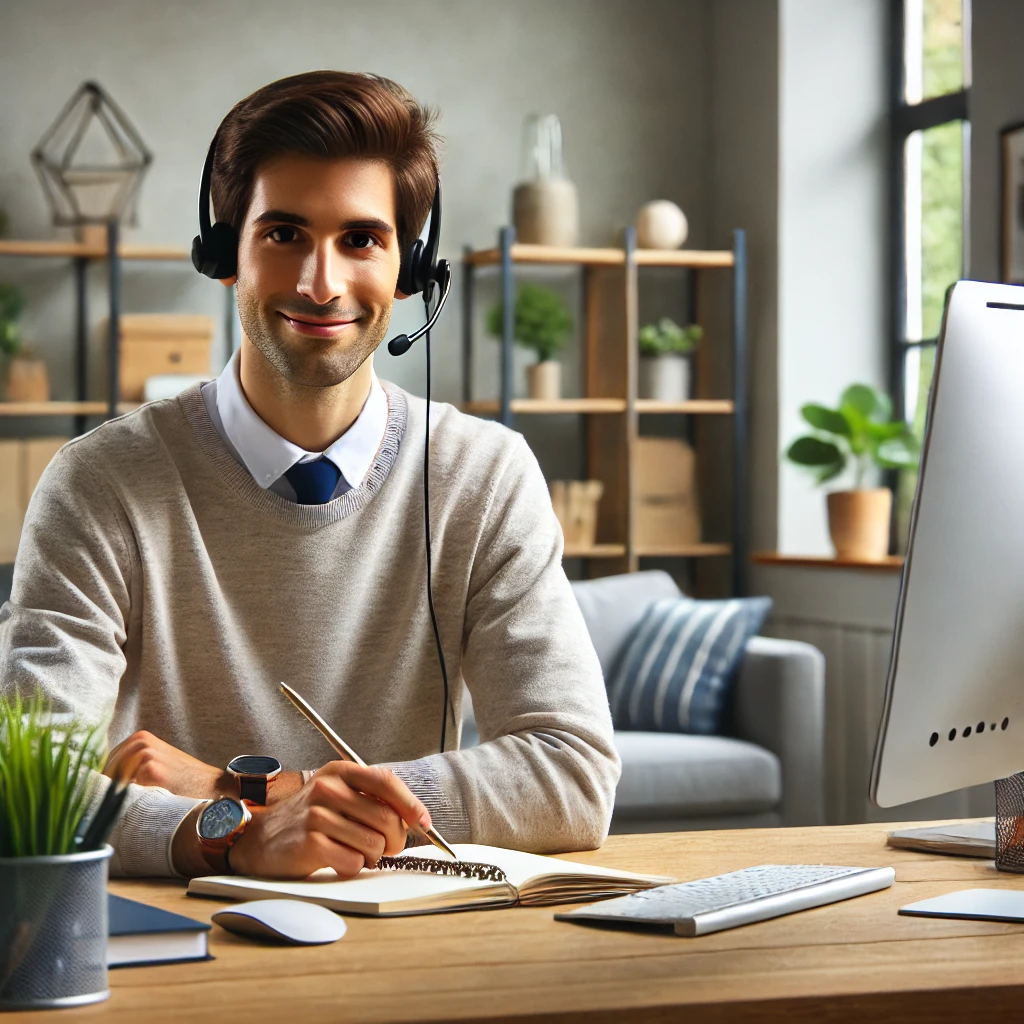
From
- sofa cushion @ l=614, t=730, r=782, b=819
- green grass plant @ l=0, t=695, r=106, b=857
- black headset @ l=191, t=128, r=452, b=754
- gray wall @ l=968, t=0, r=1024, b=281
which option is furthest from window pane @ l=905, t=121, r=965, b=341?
green grass plant @ l=0, t=695, r=106, b=857

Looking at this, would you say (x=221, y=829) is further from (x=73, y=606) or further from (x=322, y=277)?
(x=322, y=277)

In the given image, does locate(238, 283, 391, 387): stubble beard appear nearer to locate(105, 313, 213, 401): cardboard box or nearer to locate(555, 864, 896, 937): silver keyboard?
locate(555, 864, 896, 937): silver keyboard

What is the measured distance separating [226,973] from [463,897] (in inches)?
9.4

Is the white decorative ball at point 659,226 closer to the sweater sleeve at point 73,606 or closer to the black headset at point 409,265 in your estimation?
the black headset at point 409,265

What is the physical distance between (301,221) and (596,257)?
3303 mm

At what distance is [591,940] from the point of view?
3.04 ft

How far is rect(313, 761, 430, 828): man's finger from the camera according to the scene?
109cm

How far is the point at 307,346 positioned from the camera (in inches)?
60.2

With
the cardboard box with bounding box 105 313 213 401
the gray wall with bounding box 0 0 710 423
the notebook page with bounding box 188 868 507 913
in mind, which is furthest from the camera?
the gray wall with bounding box 0 0 710 423

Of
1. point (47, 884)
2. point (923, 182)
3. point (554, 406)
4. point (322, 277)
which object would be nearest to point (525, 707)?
point (322, 277)

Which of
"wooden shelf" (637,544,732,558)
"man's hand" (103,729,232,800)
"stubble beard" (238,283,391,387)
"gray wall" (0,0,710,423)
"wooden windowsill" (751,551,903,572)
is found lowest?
"man's hand" (103,729,232,800)

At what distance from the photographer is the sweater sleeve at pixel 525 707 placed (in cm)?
129

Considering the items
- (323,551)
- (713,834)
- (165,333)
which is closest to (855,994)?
(713,834)

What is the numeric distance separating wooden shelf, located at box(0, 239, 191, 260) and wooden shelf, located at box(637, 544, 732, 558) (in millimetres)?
1771
